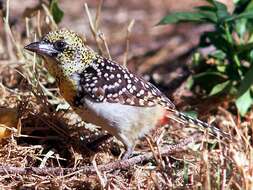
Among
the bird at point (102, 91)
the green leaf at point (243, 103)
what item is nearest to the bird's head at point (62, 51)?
the bird at point (102, 91)

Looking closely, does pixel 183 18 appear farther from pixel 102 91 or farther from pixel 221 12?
pixel 102 91

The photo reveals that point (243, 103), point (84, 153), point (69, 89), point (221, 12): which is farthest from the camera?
point (243, 103)

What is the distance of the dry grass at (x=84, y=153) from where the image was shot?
3.52m

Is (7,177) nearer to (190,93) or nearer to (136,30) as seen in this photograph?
(190,93)

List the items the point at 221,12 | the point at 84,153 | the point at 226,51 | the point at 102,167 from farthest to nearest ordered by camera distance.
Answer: the point at 226,51 < the point at 221,12 < the point at 84,153 < the point at 102,167

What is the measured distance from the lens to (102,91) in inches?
159

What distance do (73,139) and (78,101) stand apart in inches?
18.2

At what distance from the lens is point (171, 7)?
8500 mm

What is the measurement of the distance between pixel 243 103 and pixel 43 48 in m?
1.61

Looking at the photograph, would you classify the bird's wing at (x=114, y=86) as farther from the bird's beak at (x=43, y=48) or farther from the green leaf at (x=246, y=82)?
the green leaf at (x=246, y=82)

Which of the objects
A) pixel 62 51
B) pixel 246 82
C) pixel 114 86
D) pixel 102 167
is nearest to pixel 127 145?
pixel 102 167

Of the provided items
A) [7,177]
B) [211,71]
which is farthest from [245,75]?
[7,177]

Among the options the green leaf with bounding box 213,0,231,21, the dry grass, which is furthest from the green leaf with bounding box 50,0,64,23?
the green leaf with bounding box 213,0,231,21

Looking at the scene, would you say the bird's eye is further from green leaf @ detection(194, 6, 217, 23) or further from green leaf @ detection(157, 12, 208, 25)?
green leaf @ detection(194, 6, 217, 23)
